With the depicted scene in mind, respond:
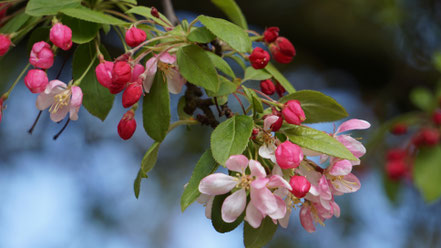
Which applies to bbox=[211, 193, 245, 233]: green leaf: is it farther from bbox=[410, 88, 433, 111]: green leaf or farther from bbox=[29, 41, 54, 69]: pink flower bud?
bbox=[410, 88, 433, 111]: green leaf

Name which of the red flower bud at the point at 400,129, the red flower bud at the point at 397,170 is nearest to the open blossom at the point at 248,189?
the red flower bud at the point at 400,129

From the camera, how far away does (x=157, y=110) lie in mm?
792

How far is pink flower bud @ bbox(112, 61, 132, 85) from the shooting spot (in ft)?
2.41

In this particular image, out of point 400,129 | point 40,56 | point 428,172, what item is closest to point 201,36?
point 40,56

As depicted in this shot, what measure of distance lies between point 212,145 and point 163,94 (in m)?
0.15

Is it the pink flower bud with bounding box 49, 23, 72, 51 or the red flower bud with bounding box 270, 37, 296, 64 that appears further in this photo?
the red flower bud with bounding box 270, 37, 296, 64

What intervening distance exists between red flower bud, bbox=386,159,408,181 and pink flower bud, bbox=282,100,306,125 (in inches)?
64.0

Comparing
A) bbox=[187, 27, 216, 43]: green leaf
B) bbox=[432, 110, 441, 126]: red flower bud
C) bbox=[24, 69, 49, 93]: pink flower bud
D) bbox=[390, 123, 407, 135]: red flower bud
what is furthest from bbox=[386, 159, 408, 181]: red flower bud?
bbox=[24, 69, 49, 93]: pink flower bud

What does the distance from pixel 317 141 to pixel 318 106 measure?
130 millimetres

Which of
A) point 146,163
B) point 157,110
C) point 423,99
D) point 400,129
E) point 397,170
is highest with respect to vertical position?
point 157,110

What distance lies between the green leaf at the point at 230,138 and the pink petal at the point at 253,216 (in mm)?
90

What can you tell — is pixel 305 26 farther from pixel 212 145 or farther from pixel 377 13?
pixel 212 145

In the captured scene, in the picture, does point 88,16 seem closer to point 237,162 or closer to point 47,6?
point 47,6

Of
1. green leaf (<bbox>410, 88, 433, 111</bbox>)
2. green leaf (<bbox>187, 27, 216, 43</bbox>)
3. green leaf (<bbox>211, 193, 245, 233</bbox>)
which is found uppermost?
green leaf (<bbox>187, 27, 216, 43</bbox>)
